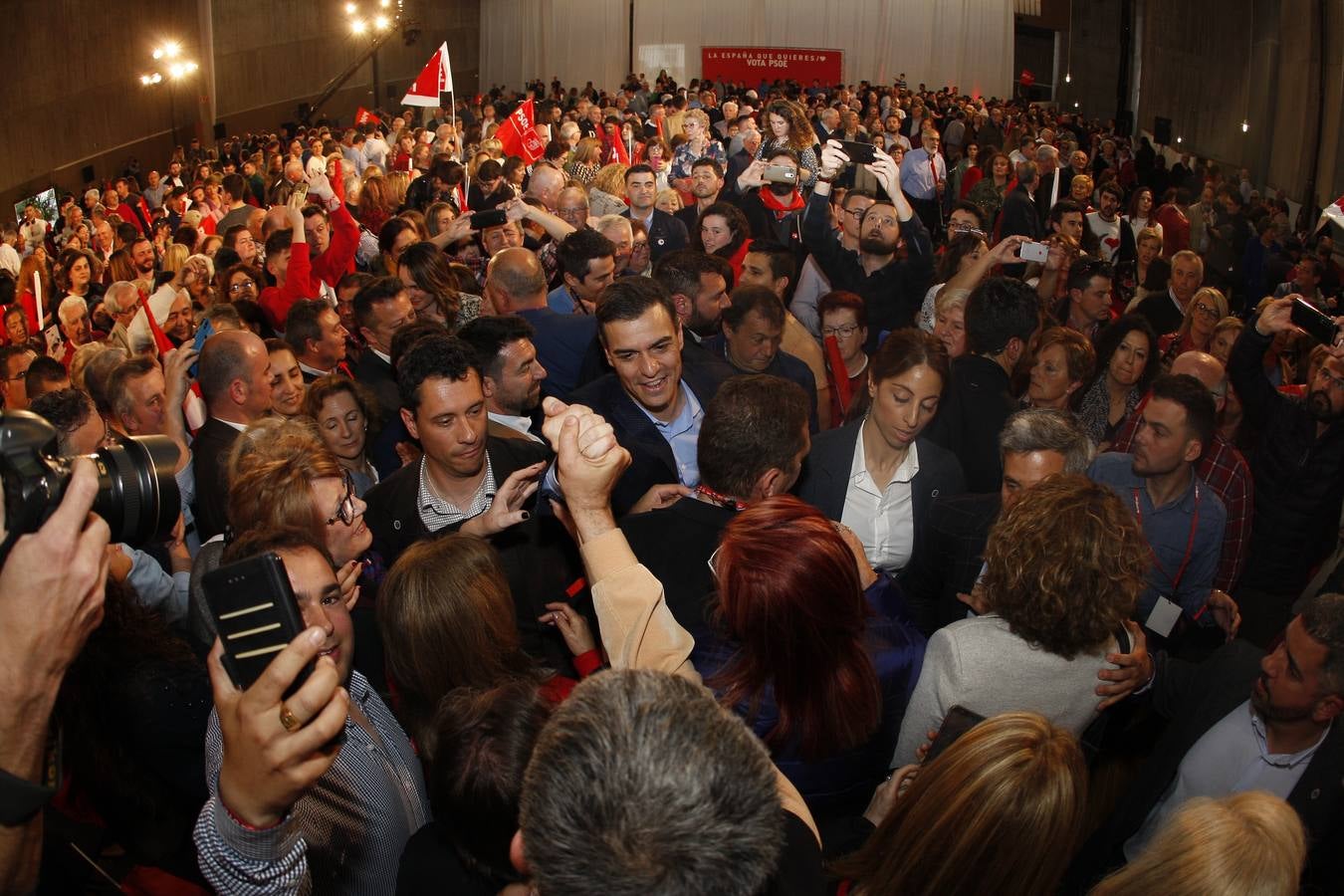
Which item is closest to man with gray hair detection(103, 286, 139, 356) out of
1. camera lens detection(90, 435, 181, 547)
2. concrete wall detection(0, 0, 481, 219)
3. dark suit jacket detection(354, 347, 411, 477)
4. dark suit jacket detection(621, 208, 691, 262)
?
dark suit jacket detection(354, 347, 411, 477)

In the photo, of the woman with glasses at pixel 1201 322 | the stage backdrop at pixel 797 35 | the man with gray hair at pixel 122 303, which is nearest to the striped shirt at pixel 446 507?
the woman with glasses at pixel 1201 322

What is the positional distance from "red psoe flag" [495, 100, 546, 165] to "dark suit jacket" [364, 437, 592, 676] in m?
7.81

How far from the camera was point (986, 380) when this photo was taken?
13.6ft

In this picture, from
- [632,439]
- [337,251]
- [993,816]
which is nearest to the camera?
[993,816]

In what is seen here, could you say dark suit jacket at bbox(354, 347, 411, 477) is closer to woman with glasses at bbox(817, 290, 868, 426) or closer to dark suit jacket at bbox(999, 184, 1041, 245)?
woman with glasses at bbox(817, 290, 868, 426)

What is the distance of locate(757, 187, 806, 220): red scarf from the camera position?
7.52 metres

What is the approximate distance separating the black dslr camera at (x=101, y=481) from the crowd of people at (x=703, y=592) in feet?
0.06

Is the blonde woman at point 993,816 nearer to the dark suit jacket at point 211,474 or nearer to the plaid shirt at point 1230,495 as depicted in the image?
the plaid shirt at point 1230,495

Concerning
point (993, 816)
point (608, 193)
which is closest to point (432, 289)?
point (608, 193)

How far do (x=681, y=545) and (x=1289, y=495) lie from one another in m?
2.74

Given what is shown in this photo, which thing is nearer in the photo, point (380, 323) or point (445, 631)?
point (445, 631)

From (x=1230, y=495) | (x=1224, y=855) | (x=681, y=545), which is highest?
(x=681, y=545)

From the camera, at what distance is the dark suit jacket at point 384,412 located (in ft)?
14.1

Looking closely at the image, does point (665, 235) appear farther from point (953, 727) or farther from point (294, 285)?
point (953, 727)
